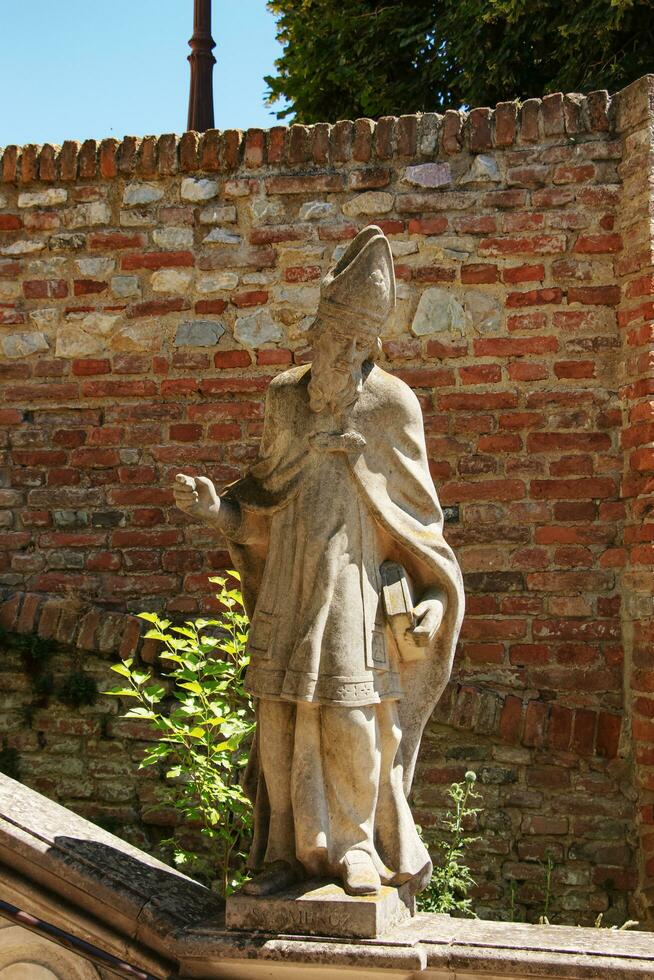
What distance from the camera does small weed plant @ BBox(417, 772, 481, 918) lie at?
4492 millimetres

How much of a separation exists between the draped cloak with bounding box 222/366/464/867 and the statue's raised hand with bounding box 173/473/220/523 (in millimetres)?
116

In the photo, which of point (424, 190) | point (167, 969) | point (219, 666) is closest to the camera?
point (167, 969)

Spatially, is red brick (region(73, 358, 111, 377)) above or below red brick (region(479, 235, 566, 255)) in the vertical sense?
below

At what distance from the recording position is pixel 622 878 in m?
5.05

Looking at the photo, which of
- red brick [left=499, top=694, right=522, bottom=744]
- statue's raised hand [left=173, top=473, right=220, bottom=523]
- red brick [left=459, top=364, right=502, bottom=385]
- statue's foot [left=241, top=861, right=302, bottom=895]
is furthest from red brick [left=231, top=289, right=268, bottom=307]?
statue's foot [left=241, top=861, right=302, bottom=895]

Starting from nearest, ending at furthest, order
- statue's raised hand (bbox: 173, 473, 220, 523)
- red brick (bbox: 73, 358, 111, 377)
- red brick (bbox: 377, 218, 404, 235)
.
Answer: statue's raised hand (bbox: 173, 473, 220, 523) → red brick (bbox: 377, 218, 404, 235) → red brick (bbox: 73, 358, 111, 377)

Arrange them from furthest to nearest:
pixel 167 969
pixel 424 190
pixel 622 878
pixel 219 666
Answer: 1. pixel 424 190
2. pixel 622 878
3. pixel 219 666
4. pixel 167 969

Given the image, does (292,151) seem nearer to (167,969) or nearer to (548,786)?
(548,786)

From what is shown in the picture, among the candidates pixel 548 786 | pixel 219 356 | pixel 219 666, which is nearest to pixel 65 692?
pixel 219 666

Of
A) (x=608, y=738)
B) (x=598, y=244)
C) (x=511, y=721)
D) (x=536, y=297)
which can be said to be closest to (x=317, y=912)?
(x=511, y=721)

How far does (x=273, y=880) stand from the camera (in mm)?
3131

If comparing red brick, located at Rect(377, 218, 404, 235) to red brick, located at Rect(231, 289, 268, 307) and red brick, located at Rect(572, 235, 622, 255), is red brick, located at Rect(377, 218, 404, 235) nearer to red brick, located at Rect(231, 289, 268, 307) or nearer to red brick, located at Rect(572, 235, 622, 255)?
red brick, located at Rect(231, 289, 268, 307)

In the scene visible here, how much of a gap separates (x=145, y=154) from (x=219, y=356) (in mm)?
1030

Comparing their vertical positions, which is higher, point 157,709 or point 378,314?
point 378,314
